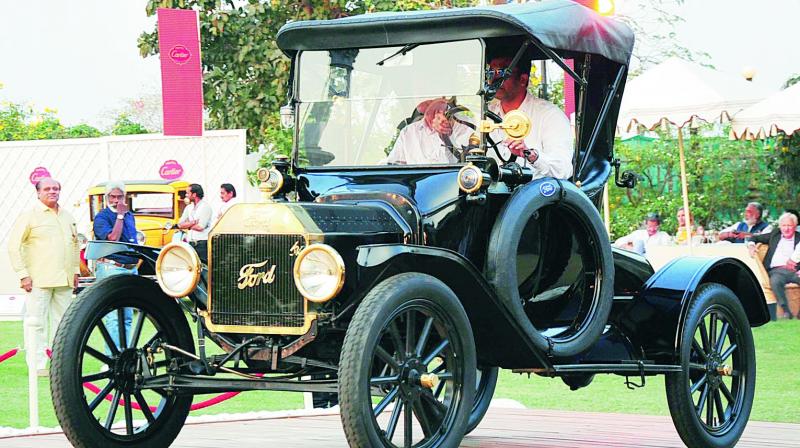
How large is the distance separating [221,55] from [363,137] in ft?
59.4

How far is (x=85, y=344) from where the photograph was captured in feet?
A: 18.6

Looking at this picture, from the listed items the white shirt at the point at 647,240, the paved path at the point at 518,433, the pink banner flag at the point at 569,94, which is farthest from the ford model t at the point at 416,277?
the white shirt at the point at 647,240

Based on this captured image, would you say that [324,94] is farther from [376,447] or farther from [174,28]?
[174,28]

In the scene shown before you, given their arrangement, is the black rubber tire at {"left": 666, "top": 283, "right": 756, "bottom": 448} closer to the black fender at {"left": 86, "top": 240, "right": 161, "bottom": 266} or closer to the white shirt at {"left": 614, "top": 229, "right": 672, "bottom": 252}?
the black fender at {"left": 86, "top": 240, "right": 161, "bottom": 266}

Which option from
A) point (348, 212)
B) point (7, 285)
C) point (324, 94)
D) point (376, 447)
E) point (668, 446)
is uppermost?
point (324, 94)

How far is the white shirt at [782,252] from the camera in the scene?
14719 millimetres

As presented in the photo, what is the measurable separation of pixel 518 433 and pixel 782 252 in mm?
8137

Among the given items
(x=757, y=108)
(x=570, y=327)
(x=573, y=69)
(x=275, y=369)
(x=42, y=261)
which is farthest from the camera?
(x=757, y=108)

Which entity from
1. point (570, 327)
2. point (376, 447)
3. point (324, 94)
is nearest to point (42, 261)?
point (324, 94)

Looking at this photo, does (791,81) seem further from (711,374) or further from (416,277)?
(416,277)

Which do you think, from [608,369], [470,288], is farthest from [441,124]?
[608,369]

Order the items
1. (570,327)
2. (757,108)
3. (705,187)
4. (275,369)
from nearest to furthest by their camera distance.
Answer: (275,369)
(570,327)
(757,108)
(705,187)

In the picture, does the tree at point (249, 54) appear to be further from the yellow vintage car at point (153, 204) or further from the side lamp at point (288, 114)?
the side lamp at point (288, 114)

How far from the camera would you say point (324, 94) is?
21.9ft
